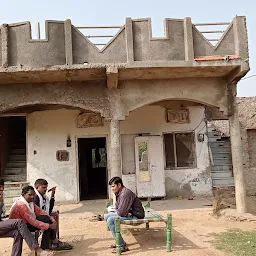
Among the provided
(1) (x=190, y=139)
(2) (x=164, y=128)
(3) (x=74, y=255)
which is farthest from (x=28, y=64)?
(1) (x=190, y=139)

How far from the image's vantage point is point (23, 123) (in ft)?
48.7

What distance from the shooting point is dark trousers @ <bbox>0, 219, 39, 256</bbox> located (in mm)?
4727

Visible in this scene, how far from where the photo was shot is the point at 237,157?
28.6 ft

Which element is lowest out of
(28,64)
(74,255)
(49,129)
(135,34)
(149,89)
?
(74,255)

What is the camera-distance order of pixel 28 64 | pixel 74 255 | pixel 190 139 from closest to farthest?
pixel 74 255, pixel 28 64, pixel 190 139

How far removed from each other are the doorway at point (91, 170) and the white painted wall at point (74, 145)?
131cm

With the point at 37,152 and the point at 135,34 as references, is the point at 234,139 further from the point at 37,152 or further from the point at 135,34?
the point at 37,152

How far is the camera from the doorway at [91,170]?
13.3 m

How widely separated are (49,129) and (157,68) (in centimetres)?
494

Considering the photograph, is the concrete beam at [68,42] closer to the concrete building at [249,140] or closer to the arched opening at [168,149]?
the arched opening at [168,149]

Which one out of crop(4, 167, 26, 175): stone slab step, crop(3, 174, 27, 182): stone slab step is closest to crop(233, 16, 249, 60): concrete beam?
crop(3, 174, 27, 182): stone slab step

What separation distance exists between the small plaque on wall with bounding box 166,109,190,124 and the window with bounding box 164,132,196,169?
505 millimetres

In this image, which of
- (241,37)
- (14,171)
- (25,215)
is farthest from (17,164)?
(241,37)

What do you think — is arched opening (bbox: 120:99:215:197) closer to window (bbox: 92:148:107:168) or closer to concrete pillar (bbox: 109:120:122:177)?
concrete pillar (bbox: 109:120:122:177)
